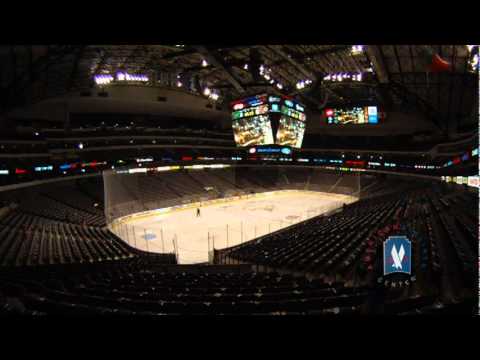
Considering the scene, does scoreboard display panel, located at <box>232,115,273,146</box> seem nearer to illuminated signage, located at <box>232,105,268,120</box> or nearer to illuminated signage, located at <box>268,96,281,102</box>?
illuminated signage, located at <box>232,105,268,120</box>

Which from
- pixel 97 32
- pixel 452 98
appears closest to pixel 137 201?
pixel 97 32

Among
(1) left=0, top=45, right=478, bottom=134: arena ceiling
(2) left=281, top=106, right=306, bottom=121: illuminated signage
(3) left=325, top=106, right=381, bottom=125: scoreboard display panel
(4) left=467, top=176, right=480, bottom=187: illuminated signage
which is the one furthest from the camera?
(3) left=325, top=106, right=381, bottom=125: scoreboard display panel

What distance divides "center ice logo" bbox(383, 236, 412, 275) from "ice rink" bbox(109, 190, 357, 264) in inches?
406

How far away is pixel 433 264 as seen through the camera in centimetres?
564

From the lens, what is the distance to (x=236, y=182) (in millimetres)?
38750

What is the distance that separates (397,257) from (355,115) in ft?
101

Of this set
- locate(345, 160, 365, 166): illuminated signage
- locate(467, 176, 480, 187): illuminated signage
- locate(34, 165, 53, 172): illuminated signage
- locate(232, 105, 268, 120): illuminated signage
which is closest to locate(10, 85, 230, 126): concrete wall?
locate(34, 165, 53, 172): illuminated signage

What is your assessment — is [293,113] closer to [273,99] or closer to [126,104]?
[273,99]

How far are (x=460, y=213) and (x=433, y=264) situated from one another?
7824 millimetres

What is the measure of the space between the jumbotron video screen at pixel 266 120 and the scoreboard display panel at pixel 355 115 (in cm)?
862

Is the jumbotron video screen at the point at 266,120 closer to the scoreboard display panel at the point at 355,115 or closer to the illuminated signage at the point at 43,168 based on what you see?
the scoreboard display panel at the point at 355,115

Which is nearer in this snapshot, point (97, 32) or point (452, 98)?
point (97, 32)

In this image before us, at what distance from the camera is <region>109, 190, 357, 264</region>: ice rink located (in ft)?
54.2

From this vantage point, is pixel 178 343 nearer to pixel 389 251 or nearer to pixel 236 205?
pixel 389 251
